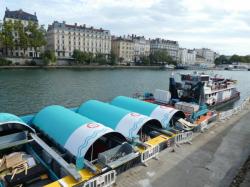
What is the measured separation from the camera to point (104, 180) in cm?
816

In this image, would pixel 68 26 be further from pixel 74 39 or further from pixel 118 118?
pixel 118 118

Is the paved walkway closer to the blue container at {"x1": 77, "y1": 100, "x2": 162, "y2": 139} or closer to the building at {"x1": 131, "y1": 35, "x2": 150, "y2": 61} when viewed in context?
the blue container at {"x1": 77, "y1": 100, "x2": 162, "y2": 139}

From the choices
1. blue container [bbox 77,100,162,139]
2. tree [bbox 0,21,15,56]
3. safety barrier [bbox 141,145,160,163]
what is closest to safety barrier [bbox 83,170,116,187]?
safety barrier [bbox 141,145,160,163]

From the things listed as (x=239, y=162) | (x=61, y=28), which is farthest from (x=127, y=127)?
(x=61, y=28)

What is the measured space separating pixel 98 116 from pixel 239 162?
8181 millimetres

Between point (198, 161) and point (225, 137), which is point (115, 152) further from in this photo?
point (225, 137)

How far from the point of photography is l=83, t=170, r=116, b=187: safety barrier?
7734 mm

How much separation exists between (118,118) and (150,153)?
2677 millimetres

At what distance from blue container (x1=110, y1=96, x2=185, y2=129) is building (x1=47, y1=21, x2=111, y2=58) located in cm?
11300

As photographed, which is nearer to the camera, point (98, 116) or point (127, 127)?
point (127, 127)

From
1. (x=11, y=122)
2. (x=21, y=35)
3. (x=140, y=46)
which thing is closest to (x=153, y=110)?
(x=11, y=122)

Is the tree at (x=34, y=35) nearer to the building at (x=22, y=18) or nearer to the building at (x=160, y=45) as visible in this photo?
the building at (x=22, y=18)

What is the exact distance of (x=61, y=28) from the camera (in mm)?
121312

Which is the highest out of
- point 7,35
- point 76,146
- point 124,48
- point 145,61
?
point 124,48
